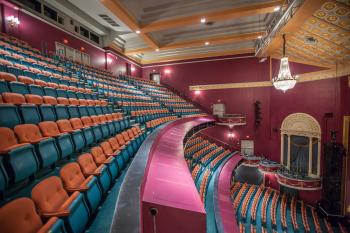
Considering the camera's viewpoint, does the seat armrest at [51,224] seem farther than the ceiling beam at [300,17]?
No

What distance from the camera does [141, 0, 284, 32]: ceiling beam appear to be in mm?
2850

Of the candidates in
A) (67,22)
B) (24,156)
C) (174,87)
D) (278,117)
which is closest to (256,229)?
(278,117)

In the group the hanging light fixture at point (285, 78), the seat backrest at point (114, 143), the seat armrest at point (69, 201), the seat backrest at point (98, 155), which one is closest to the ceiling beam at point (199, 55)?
the hanging light fixture at point (285, 78)

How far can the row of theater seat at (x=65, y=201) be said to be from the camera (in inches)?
18.8

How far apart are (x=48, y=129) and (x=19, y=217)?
2.48ft

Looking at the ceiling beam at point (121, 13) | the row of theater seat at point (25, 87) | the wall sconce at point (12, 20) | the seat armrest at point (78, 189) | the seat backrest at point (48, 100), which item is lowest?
the seat armrest at point (78, 189)

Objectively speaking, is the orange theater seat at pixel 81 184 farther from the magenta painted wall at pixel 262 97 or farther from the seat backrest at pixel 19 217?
the magenta painted wall at pixel 262 97

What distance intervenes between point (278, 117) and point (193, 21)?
3058 millimetres

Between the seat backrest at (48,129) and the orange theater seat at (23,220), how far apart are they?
0.65 meters

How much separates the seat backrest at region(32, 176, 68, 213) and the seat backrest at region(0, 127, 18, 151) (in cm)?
30

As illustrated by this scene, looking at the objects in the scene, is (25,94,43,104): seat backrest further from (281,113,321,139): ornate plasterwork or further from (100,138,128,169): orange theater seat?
(281,113,321,139): ornate plasterwork

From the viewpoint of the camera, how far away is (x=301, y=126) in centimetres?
384

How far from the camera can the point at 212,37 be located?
434 centimetres

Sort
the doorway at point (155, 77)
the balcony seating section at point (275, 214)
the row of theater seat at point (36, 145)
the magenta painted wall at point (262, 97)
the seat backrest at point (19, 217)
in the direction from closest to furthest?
the seat backrest at point (19, 217) → the row of theater seat at point (36, 145) → the balcony seating section at point (275, 214) → the magenta painted wall at point (262, 97) → the doorway at point (155, 77)
